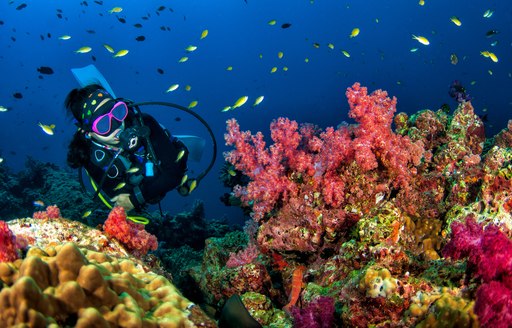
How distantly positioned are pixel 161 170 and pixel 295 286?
2.82 meters

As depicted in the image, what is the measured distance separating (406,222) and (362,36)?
293 ft

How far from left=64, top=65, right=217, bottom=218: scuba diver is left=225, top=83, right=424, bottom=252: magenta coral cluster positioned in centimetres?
121

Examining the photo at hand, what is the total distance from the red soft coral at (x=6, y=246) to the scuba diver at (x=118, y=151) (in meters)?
2.41

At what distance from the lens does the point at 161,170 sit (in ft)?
17.7

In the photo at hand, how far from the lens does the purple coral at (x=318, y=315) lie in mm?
2779

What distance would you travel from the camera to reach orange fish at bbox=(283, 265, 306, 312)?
414cm

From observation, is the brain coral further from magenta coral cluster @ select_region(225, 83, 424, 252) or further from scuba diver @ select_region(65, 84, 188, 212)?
scuba diver @ select_region(65, 84, 188, 212)

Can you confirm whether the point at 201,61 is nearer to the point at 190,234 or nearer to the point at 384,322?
the point at 190,234

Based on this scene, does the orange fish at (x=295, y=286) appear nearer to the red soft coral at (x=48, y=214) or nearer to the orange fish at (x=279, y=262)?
the orange fish at (x=279, y=262)

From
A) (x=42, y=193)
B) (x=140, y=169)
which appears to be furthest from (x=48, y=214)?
(x=42, y=193)

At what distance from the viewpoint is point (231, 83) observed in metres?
83.0

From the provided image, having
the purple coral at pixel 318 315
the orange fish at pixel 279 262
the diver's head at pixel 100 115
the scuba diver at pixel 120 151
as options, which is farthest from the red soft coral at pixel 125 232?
the purple coral at pixel 318 315

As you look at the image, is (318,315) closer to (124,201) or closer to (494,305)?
(494,305)

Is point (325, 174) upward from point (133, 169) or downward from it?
upward
